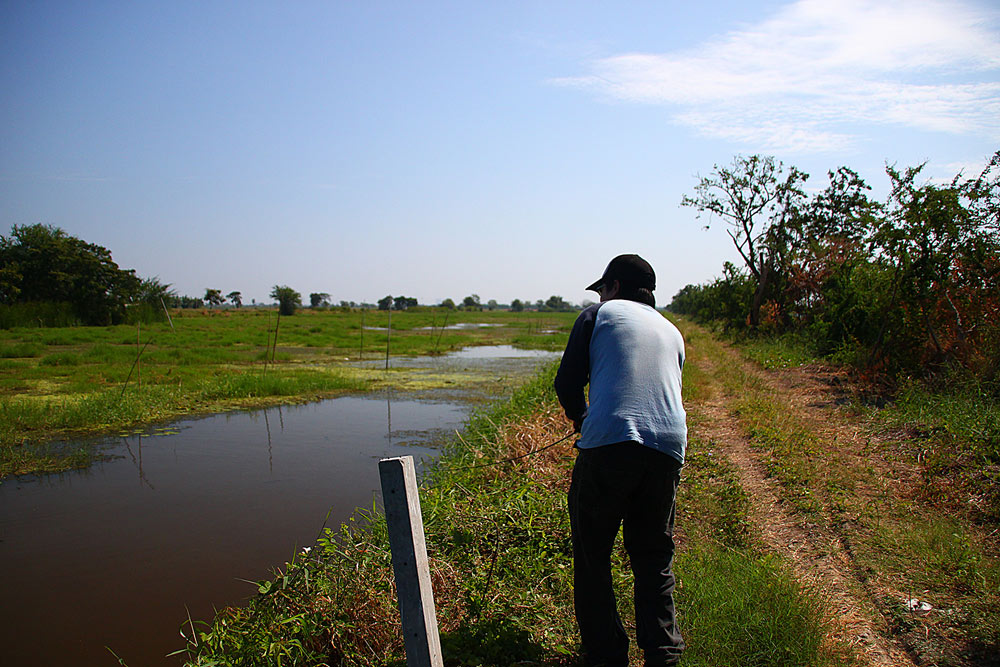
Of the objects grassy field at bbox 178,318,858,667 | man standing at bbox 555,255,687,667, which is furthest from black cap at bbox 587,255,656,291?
grassy field at bbox 178,318,858,667

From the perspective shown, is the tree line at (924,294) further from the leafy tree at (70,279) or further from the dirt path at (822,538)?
the leafy tree at (70,279)

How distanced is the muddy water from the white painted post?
235 cm

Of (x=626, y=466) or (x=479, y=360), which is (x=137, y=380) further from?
(x=626, y=466)

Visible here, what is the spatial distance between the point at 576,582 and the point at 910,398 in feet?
18.2

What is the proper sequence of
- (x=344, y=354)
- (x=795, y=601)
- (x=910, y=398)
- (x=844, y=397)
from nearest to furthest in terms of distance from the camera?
(x=795, y=601), (x=910, y=398), (x=844, y=397), (x=344, y=354)

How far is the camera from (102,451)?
7.72m

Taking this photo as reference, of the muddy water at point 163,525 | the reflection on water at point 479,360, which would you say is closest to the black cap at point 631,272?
the muddy water at point 163,525

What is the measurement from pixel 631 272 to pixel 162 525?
16.6 feet

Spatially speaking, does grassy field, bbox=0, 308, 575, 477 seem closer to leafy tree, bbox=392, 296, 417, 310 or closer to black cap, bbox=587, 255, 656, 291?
black cap, bbox=587, 255, 656, 291

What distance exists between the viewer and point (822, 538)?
3.74 m

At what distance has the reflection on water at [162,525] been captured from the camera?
378 cm

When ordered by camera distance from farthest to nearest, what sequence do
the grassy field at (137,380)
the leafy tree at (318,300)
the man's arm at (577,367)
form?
the leafy tree at (318,300) < the grassy field at (137,380) < the man's arm at (577,367)

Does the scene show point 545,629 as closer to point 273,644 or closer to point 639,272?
point 273,644

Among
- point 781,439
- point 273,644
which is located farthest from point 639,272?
point 781,439
